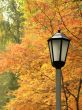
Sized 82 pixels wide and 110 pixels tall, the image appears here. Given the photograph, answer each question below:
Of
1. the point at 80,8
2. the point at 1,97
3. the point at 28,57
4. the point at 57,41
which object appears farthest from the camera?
the point at 1,97

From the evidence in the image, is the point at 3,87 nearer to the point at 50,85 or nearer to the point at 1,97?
the point at 1,97

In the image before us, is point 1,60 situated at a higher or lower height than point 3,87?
higher

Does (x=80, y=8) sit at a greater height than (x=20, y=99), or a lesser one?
greater

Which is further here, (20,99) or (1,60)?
(20,99)

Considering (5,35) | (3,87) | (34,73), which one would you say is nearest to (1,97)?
(3,87)

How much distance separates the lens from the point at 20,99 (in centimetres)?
1678

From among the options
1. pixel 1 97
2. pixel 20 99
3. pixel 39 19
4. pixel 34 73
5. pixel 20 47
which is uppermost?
pixel 39 19

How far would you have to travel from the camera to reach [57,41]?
20.2 feet

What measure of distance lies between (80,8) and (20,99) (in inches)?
239

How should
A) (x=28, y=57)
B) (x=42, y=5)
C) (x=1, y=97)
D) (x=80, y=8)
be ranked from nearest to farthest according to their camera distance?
(x=80, y=8)
(x=42, y=5)
(x=28, y=57)
(x=1, y=97)

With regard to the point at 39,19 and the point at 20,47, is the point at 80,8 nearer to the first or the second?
the point at 39,19

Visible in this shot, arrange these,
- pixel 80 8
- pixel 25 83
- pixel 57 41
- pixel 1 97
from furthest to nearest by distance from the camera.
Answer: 1. pixel 1 97
2. pixel 25 83
3. pixel 80 8
4. pixel 57 41

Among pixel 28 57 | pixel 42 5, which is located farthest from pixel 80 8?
pixel 28 57

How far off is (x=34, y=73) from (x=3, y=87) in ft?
51.4
